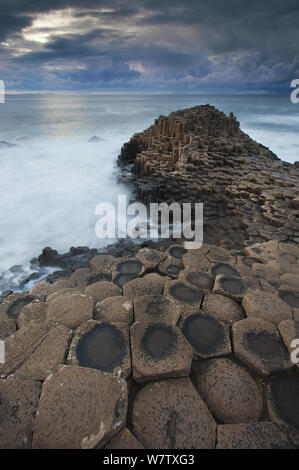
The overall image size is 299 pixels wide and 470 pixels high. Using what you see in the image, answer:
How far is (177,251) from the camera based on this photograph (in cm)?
351

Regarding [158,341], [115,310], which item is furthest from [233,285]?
[115,310]

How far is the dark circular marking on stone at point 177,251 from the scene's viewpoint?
11.2ft

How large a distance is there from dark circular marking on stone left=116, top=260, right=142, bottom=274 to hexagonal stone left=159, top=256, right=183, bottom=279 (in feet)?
0.95

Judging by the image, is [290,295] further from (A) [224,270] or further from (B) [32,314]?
(B) [32,314]

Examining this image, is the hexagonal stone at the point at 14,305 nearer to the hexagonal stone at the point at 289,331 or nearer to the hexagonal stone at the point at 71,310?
the hexagonal stone at the point at 71,310

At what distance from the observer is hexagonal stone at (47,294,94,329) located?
2.11 m

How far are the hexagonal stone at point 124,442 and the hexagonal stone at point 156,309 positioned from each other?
0.80m

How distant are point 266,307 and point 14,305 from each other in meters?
2.66

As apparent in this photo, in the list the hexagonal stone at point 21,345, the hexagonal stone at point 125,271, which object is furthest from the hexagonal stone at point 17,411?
the hexagonal stone at point 125,271

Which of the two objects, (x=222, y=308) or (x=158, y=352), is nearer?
A: (x=158, y=352)

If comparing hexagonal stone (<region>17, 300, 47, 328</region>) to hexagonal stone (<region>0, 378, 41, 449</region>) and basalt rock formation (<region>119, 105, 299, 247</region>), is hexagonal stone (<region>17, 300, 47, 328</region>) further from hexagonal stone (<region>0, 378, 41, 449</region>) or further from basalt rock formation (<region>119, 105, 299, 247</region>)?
basalt rock formation (<region>119, 105, 299, 247</region>)
